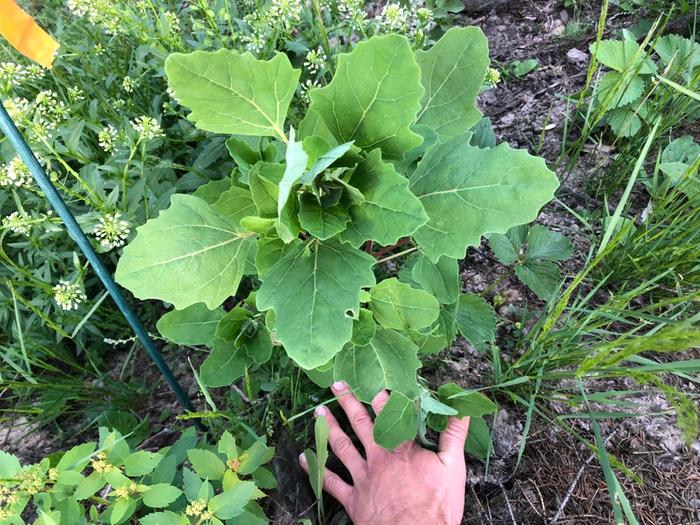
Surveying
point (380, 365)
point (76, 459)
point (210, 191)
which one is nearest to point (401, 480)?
point (380, 365)

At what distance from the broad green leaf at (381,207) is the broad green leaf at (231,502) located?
676mm

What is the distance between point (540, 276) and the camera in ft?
6.12

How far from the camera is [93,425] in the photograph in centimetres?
204

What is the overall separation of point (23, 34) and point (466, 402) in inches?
57.9

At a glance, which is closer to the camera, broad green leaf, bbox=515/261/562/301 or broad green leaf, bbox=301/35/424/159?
broad green leaf, bbox=301/35/424/159

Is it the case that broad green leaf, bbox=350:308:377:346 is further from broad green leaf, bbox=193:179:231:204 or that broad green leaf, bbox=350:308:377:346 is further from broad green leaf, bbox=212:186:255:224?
broad green leaf, bbox=193:179:231:204

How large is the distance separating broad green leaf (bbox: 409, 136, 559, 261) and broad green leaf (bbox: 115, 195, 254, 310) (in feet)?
1.51

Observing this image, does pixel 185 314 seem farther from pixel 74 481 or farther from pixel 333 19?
pixel 333 19

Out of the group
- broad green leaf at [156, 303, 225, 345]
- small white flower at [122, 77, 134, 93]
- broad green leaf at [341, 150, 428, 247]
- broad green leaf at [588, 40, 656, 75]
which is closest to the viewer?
broad green leaf at [341, 150, 428, 247]

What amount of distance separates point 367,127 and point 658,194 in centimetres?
134

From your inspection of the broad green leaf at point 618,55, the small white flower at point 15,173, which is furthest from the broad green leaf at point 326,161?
the broad green leaf at point 618,55

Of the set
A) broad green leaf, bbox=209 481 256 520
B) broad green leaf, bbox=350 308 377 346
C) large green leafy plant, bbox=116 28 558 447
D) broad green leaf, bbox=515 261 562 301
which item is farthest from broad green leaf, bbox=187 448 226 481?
broad green leaf, bbox=515 261 562 301

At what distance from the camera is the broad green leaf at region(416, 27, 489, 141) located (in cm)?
120

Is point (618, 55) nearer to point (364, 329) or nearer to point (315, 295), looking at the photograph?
point (364, 329)
